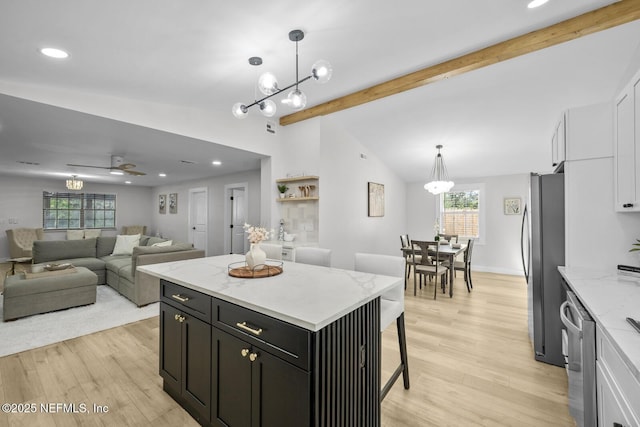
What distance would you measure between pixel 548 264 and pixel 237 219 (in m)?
5.96

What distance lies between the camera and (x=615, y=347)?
1.06 m

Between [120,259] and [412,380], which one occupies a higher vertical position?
[120,259]

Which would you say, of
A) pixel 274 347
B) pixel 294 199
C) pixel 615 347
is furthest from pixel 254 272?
pixel 294 199

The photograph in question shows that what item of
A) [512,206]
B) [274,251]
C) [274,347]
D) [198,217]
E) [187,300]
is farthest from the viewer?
[198,217]

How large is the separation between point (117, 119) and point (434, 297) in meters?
4.75

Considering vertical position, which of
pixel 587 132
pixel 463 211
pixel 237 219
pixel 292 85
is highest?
pixel 292 85

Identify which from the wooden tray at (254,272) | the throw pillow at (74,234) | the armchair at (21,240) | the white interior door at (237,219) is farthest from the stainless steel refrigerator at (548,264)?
the throw pillow at (74,234)

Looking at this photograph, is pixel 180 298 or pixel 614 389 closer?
pixel 614 389

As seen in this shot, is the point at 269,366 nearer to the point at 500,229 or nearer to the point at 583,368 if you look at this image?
the point at 583,368

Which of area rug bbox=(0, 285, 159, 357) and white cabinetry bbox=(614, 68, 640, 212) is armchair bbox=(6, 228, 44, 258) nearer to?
area rug bbox=(0, 285, 159, 357)

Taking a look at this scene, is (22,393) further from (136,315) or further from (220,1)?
(220,1)

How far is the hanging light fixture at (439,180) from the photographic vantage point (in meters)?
4.78

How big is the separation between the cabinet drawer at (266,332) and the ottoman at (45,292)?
139 inches

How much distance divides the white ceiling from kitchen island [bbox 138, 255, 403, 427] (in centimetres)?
181
